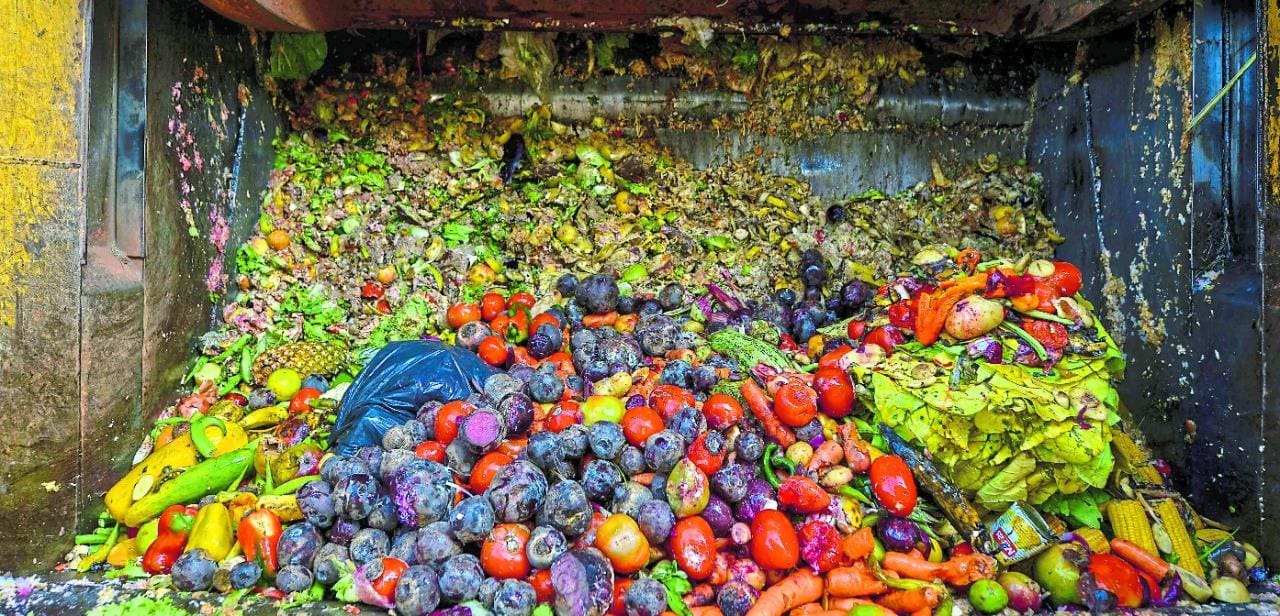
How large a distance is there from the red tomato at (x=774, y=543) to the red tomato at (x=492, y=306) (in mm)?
2315

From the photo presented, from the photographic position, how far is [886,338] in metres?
3.58

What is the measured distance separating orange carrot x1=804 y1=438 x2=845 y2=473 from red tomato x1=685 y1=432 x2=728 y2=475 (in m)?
0.46

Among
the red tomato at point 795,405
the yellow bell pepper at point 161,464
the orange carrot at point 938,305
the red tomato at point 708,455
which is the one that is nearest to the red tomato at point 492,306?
the yellow bell pepper at point 161,464

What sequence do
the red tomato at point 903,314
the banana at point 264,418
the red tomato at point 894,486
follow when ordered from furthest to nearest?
the red tomato at point 903,314
the banana at point 264,418
the red tomato at point 894,486

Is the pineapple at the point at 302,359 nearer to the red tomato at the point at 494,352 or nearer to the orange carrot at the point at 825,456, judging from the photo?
the red tomato at the point at 494,352

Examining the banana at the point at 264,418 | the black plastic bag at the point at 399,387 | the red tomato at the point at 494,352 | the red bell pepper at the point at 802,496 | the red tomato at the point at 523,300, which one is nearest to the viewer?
the red bell pepper at the point at 802,496

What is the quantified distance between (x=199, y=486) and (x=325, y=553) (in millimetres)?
971

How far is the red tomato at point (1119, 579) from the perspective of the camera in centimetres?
264

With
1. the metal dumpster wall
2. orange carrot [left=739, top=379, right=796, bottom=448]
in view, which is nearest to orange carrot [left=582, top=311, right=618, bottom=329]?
orange carrot [left=739, top=379, right=796, bottom=448]

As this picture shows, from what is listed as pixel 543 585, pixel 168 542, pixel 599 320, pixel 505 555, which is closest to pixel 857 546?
pixel 543 585

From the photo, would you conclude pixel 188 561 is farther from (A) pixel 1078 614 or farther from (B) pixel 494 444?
(A) pixel 1078 614

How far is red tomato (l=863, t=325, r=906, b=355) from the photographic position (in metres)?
3.56

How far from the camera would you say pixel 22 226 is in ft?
9.72

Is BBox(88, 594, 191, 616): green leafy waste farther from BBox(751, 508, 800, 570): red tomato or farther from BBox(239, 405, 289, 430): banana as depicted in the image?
BBox(751, 508, 800, 570): red tomato
